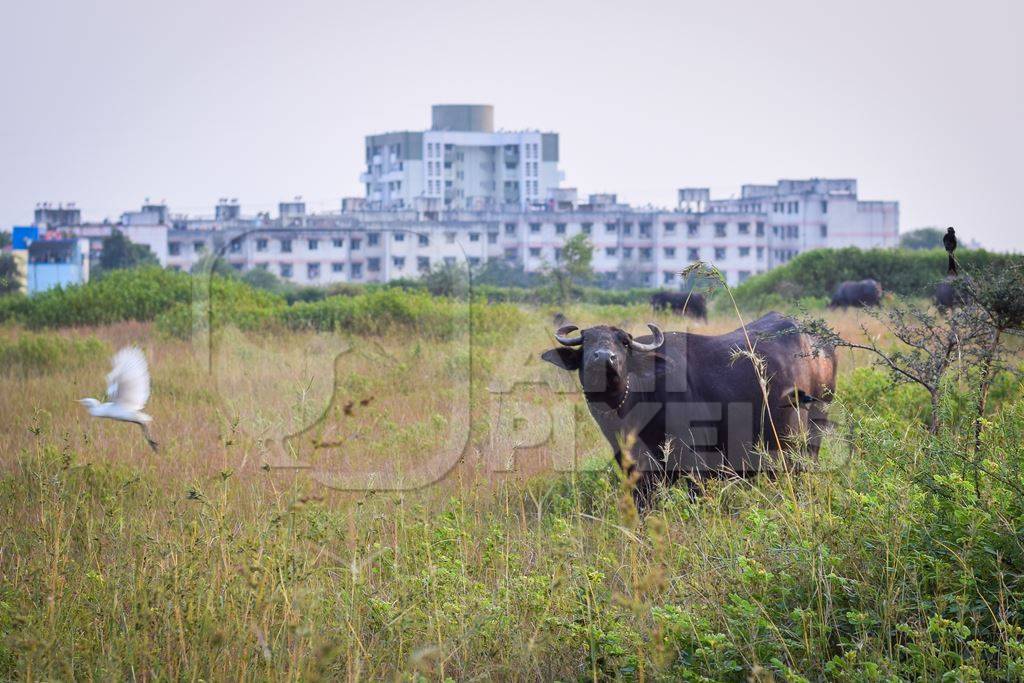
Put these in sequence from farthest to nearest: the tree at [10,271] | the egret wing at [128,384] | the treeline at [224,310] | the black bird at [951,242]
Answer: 1. the tree at [10,271]
2. the treeline at [224,310]
3. the egret wing at [128,384]
4. the black bird at [951,242]

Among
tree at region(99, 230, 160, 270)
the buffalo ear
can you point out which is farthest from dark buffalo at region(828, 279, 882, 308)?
tree at region(99, 230, 160, 270)

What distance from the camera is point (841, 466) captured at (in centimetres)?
515

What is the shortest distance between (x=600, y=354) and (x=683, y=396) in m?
0.72

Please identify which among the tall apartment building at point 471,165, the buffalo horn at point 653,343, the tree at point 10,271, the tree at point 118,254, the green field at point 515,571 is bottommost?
the green field at point 515,571

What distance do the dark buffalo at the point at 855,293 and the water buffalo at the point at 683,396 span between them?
735 inches

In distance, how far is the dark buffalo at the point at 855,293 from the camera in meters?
25.5

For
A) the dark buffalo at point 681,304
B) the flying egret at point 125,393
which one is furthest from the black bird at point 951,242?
the dark buffalo at point 681,304

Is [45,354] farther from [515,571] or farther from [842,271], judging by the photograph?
[842,271]

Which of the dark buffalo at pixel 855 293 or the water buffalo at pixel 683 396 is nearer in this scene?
the water buffalo at pixel 683 396

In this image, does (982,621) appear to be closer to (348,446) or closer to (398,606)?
(398,606)

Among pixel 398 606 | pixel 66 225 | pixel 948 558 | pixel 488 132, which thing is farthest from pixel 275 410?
pixel 488 132

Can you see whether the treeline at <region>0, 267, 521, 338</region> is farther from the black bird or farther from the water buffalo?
the black bird

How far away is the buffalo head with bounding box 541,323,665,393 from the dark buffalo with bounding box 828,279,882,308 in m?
19.2

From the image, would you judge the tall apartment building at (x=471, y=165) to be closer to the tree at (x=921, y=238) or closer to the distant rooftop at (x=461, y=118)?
the distant rooftop at (x=461, y=118)
